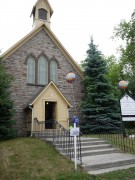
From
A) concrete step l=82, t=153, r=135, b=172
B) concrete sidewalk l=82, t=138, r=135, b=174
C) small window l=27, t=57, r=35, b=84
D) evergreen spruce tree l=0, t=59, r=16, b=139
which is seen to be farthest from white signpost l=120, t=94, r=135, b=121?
small window l=27, t=57, r=35, b=84

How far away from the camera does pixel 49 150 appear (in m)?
8.97

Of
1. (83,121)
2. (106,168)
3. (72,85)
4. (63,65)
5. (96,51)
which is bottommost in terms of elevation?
(106,168)

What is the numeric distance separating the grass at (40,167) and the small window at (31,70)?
7.56m

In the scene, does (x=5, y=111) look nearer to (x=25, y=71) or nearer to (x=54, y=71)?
(x=25, y=71)

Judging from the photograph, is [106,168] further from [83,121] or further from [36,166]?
[83,121]

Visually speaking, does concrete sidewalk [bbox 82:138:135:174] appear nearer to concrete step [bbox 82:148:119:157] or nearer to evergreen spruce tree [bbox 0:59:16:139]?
concrete step [bbox 82:148:119:157]

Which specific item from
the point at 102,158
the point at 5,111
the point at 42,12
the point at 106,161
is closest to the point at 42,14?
the point at 42,12

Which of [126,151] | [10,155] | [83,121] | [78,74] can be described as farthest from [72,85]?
[10,155]

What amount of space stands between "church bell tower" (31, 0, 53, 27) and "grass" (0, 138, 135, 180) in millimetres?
12772

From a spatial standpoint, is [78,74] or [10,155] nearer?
[10,155]

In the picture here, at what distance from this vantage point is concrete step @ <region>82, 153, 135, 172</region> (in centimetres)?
756

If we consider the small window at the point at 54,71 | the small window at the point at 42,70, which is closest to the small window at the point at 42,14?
the small window at the point at 42,70

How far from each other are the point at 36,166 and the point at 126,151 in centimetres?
467

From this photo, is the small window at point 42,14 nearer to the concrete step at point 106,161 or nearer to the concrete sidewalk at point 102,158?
the concrete sidewalk at point 102,158
